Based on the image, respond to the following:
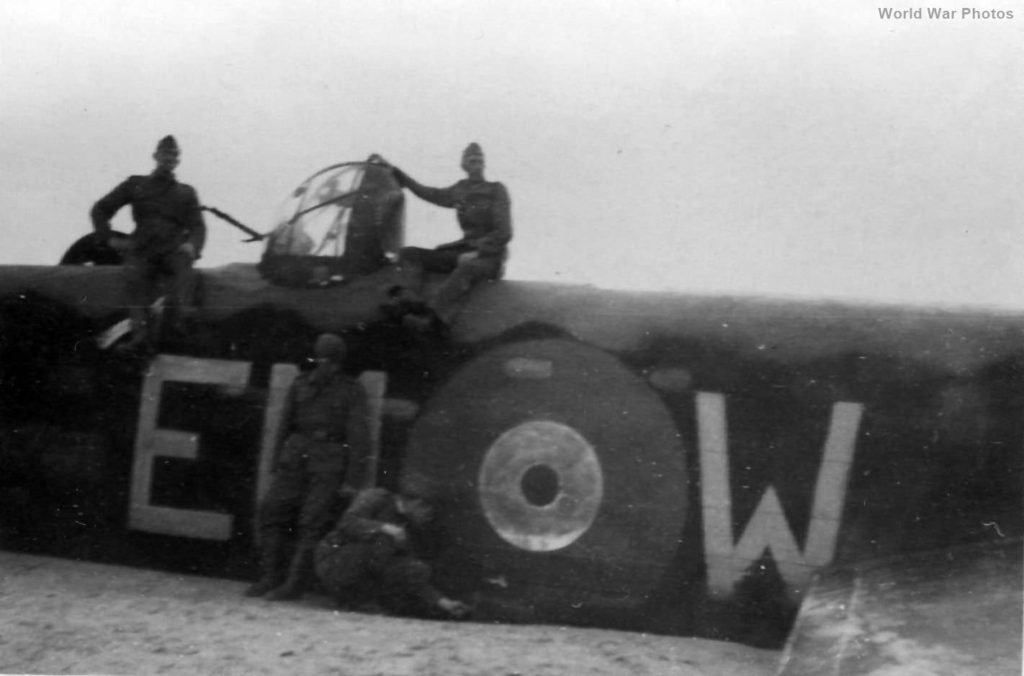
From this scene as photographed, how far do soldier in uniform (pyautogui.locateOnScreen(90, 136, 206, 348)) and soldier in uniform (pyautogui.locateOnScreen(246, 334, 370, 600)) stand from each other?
825mm

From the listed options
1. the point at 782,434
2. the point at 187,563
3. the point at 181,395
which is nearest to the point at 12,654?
the point at 187,563

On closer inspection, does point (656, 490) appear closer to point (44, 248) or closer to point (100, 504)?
point (100, 504)

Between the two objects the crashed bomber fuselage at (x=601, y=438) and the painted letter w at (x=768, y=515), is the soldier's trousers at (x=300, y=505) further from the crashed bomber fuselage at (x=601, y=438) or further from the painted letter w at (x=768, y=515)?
the painted letter w at (x=768, y=515)

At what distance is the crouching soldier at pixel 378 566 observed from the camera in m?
4.94

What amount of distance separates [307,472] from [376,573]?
562 millimetres

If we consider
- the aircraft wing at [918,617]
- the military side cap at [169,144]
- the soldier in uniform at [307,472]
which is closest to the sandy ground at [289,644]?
the soldier in uniform at [307,472]

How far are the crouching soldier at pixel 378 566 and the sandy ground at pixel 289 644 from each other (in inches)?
3.4

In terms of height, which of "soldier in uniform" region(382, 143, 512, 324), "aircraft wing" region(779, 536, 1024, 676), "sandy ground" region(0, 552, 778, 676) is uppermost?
"soldier in uniform" region(382, 143, 512, 324)

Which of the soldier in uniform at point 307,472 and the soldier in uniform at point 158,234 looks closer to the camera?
the soldier in uniform at point 307,472

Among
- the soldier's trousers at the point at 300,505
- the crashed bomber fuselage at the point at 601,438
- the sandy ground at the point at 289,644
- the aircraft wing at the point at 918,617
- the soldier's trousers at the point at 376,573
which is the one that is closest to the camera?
the aircraft wing at the point at 918,617

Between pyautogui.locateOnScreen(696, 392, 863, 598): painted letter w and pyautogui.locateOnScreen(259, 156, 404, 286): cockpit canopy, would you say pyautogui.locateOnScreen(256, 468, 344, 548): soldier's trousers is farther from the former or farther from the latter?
pyautogui.locateOnScreen(696, 392, 863, 598): painted letter w

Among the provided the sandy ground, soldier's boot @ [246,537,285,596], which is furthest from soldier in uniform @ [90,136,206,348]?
the sandy ground

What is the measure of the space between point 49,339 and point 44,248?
456mm

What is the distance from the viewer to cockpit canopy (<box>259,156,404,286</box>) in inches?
206
